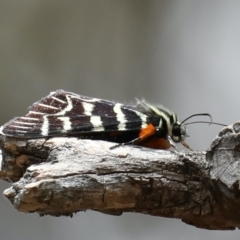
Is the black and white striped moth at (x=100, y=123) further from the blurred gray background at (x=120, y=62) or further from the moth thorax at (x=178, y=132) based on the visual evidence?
the blurred gray background at (x=120, y=62)

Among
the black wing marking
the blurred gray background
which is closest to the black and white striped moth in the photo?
the black wing marking

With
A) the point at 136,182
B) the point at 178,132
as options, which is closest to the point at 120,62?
the point at 178,132

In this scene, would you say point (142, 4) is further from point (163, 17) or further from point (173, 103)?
point (173, 103)

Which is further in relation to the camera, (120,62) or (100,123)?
(120,62)

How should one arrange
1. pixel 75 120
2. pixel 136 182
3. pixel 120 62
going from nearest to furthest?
1. pixel 136 182
2. pixel 75 120
3. pixel 120 62

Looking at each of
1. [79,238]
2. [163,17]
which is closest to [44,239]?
[79,238]

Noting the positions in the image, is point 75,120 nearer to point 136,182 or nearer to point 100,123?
point 100,123
